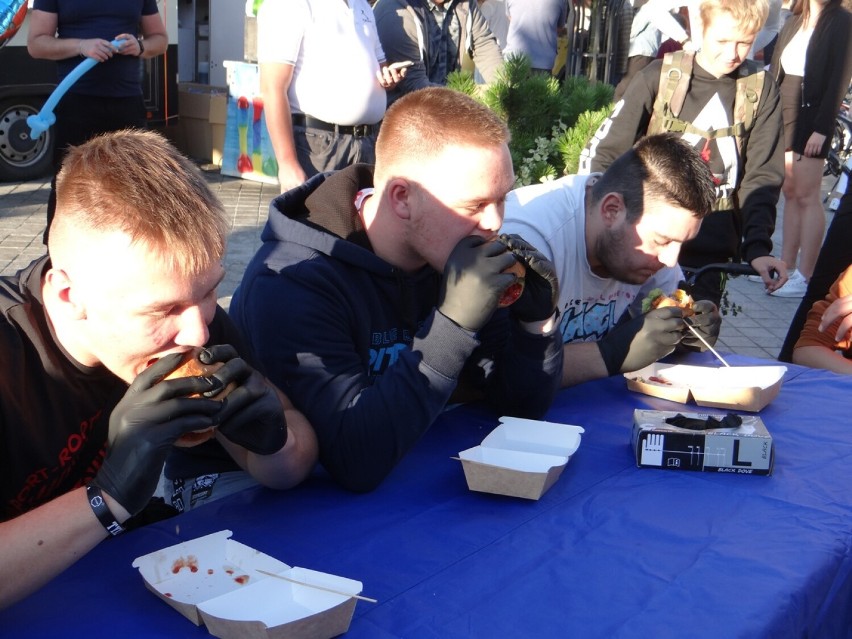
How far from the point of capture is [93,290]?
1.48m

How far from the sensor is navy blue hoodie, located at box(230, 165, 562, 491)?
6.32ft

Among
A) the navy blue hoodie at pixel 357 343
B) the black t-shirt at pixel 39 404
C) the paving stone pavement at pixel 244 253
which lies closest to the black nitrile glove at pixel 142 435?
the black t-shirt at pixel 39 404

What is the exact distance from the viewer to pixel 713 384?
254cm

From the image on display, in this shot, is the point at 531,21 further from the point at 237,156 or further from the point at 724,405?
the point at 724,405

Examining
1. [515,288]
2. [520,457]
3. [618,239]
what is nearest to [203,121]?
[618,239]

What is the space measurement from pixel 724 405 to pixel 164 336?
1.53m

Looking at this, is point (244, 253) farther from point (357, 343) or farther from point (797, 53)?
point (357, 343)

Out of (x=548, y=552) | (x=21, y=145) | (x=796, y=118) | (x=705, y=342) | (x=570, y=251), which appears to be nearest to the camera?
(x=548, y=552)

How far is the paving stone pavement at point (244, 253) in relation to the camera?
18.4ft

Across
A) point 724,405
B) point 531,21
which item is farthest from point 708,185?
point 531,21

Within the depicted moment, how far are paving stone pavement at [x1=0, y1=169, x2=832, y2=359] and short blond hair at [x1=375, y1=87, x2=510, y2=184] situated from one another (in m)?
2.91

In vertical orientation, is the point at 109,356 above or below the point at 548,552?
above

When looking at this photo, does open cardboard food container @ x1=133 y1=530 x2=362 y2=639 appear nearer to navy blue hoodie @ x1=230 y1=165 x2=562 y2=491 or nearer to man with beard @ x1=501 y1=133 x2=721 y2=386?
navy blue hoodie @ x1=230 y1=165 x2=562 y2=491

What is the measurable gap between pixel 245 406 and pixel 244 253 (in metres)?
5.00
